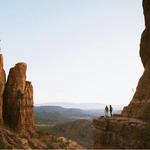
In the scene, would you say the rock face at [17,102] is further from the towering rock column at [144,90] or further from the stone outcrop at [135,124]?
the stone outcrop at [135,124]

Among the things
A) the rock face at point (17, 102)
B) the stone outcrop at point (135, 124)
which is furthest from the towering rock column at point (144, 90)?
the rock face at point (17, 102)

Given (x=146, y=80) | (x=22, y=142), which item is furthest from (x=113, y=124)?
(x=22, y=142)

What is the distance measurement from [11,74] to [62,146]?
16.9 m

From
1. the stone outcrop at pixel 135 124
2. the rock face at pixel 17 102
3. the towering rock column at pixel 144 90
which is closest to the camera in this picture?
the stone outcrop at pixel 135 124

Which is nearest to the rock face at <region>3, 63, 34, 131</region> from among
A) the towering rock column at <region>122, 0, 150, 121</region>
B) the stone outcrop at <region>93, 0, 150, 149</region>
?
the towering rock column at <region>122, 0, 150, 121</region>

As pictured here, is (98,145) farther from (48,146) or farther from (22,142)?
(48,146)

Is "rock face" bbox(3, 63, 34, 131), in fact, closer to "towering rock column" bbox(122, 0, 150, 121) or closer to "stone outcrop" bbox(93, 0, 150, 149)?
"towering rock column" bbox(122, 0, 150, 121)

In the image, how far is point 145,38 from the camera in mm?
24562

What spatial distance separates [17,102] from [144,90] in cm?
4891

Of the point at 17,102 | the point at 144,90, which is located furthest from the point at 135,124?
the point at 17,102

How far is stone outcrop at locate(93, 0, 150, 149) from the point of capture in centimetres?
1745

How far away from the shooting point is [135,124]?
18.0 meters

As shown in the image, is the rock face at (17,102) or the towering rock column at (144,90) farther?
the rock face at (17,102)

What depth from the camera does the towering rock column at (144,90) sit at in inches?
789
